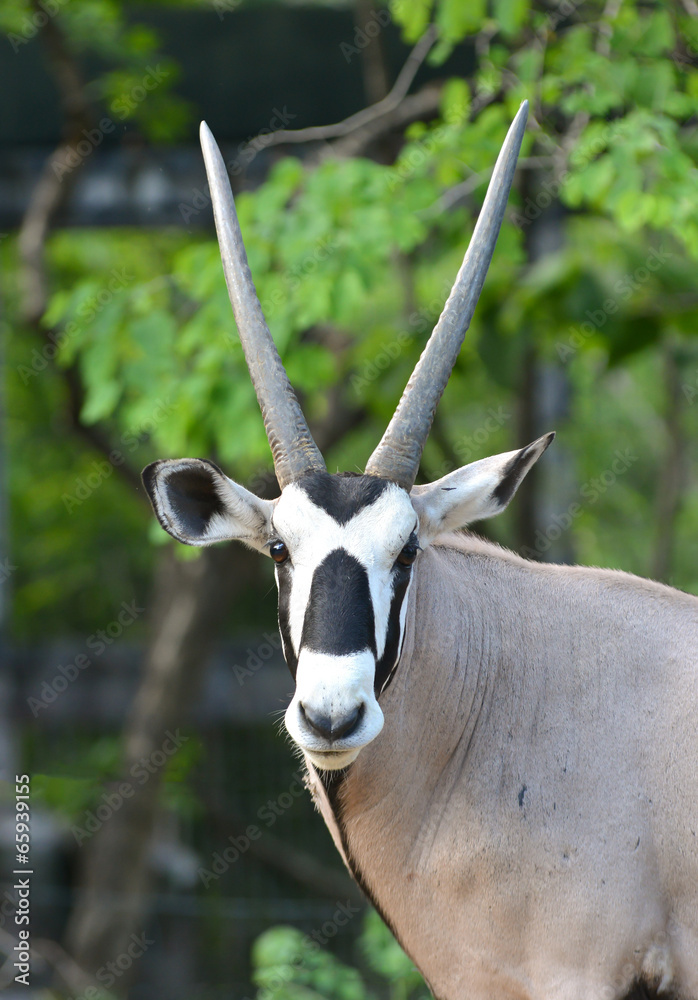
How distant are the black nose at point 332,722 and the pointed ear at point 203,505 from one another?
0.88 m

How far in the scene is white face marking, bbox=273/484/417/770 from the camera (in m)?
3.00

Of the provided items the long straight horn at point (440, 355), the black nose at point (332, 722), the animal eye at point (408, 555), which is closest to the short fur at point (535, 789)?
the animal eye at point (408, 555)

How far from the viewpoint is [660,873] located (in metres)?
3.41

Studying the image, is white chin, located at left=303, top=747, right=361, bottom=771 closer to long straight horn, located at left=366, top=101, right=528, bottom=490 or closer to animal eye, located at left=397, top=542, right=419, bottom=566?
animal eye, located at left=397, top=542, right=419, bottom=566

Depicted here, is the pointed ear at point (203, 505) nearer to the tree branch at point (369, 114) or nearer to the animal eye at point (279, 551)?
the animal eye at point (279, 551)

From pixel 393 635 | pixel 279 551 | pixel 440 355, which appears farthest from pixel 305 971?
pixel 440 355

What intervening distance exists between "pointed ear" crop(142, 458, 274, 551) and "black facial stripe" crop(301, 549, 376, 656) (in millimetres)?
490

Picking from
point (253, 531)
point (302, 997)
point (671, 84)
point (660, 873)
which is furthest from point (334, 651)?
point (671, 84)

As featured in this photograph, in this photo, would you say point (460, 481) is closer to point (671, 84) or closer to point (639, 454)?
point (671, 84)

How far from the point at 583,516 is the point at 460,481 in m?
8.53

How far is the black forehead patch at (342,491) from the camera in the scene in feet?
11.1

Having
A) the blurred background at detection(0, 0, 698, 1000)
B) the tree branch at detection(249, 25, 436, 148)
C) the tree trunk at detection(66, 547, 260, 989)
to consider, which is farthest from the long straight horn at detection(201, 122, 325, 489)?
the tree trunk at detection(66, 547, 260, 989)

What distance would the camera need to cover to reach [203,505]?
375cm

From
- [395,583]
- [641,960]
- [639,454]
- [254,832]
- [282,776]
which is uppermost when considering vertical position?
[395,583]
